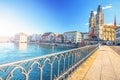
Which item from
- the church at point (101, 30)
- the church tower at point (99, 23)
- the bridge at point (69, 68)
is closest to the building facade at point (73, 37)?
the church at point (101, 30)

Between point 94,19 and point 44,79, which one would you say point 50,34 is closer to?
point 94,19

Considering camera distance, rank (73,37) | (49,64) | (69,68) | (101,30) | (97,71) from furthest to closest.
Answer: (73,37), (101,30), (97,71), (69,68), (49,64)

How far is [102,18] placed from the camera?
145 metres

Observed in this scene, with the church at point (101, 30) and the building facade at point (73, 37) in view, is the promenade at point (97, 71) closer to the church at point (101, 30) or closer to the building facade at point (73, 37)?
the church at point (101, 30)

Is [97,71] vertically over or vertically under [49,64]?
under

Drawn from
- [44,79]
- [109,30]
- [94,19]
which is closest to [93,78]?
[44,79]

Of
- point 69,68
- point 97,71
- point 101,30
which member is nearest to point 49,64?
point 69,68

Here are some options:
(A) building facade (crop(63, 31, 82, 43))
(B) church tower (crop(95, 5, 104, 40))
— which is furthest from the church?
(A) building facade (crop(63, 31, 82, 43))

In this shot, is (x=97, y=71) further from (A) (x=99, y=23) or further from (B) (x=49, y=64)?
(A) (x=99, y=23)

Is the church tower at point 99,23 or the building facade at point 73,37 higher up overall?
the church tower at point 99,23

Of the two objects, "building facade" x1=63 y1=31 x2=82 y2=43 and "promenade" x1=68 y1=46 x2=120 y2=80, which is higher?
"building facade" x1=63 y1=31 x2=82 y2=43

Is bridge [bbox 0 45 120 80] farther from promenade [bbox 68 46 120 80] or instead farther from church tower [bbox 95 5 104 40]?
church tower [bbox 95 5 104 40]

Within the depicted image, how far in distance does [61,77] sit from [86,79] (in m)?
0.99

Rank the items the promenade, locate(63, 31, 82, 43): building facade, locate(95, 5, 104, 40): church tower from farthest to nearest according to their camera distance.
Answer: locate(63, 31, 82, 43): building facade < locate(95, 5, 104, 40): church tower < the promenade
